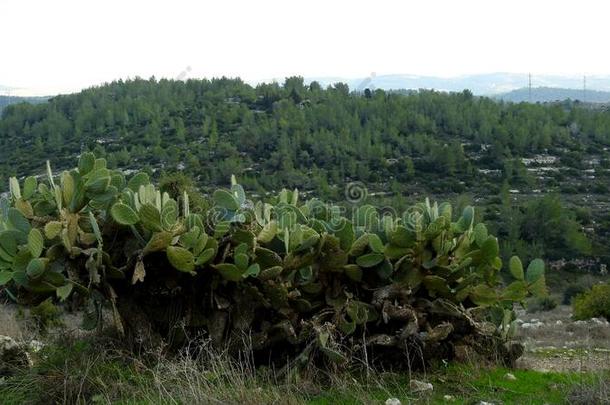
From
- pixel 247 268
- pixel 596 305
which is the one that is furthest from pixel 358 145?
pixel 247 268

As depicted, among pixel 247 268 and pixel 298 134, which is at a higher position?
pixel 247 268

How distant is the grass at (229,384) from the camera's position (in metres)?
3.60

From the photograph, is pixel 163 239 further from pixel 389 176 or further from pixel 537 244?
pixel 389 176

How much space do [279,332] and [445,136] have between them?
48.6m

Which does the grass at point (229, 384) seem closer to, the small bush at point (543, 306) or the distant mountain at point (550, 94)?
the small bush at point (543, 306)

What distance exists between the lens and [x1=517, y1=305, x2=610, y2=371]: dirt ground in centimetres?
542

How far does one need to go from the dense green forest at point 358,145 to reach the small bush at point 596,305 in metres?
17.8

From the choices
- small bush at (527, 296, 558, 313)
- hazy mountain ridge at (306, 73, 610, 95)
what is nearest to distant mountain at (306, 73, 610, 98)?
hazy mountain ridge at (306, 73, 610, 95)

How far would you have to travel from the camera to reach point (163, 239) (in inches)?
165

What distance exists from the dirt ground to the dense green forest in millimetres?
19638

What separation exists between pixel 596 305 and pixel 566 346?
4502mm

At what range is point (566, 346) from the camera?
819cm

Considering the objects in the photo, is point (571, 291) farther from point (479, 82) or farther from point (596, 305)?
point (479, 82)

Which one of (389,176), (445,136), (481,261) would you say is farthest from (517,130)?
(481,261)
